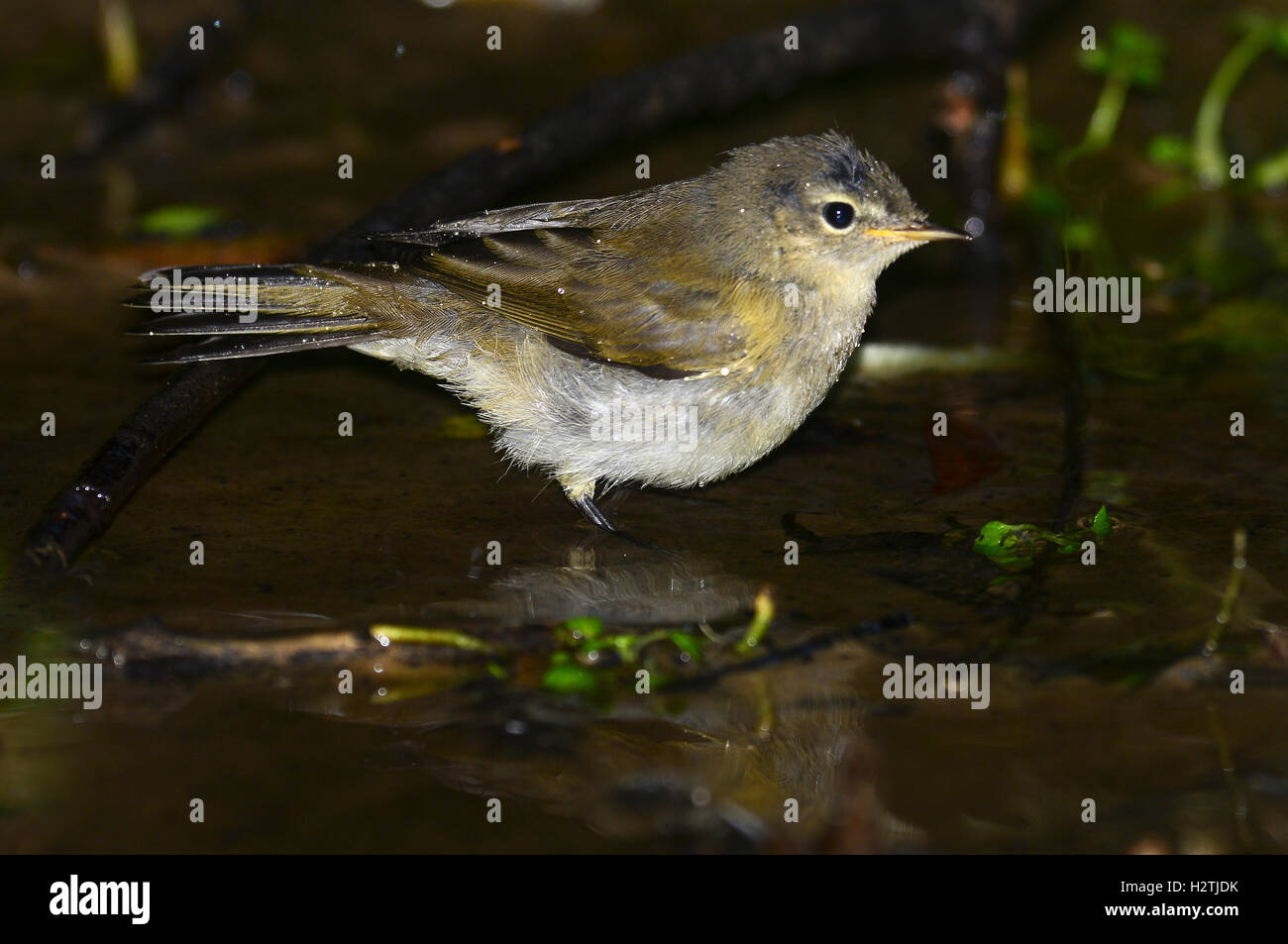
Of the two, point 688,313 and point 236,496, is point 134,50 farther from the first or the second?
point 688,313

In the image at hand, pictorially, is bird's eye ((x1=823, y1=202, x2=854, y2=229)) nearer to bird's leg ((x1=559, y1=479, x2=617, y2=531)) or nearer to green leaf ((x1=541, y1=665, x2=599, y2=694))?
bird's leg ((x1=559, y1=479, x2=617, y2=531))

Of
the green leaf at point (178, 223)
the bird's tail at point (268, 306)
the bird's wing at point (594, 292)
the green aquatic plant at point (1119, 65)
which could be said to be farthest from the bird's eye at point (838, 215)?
the green leaf at point (178, 223)

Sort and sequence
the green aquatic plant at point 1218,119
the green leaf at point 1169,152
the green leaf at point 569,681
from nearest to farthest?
the green leaf at point 569,681, the green leaf at point 1169,152, the green aquatic plant at point 1218,119

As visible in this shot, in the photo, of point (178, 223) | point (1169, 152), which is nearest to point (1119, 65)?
point (1169, 152)

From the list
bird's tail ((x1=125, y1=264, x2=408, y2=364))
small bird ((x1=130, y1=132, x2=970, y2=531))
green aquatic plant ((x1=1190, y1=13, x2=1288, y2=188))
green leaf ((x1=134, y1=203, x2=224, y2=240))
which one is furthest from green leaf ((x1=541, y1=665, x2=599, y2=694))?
green aquatic plant ((x1=1190, y1=13, x2=1288, y2=188))

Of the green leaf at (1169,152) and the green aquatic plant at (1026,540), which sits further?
the green leaf at (1169,152)

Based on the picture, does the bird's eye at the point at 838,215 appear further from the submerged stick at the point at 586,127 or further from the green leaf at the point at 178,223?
the green leaf at the point at 178,223

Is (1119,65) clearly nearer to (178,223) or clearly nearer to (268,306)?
(268,306)
